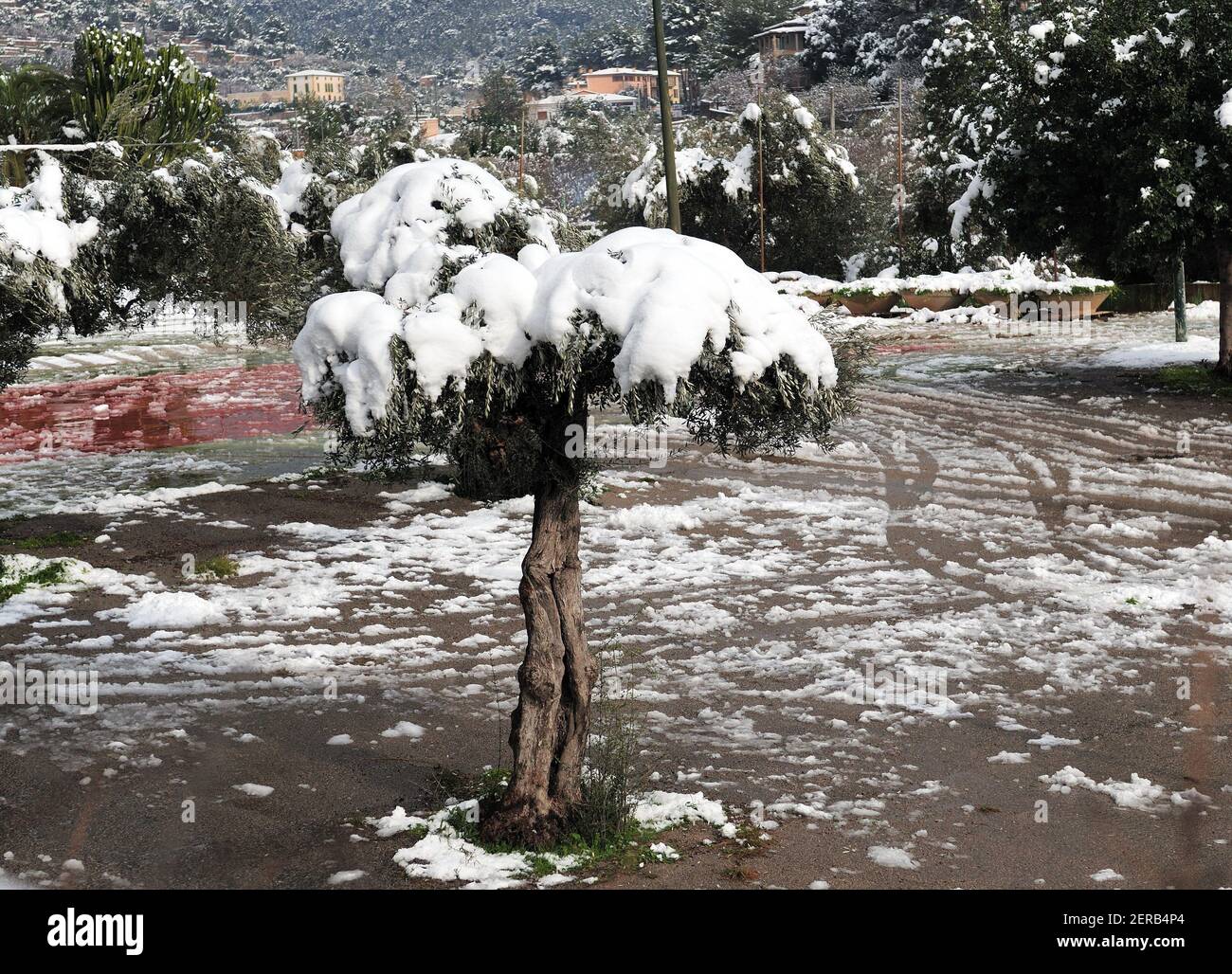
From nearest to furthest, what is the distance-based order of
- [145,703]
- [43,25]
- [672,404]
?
[672,404] < [145,703] < [43,25]

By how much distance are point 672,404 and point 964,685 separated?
153 inches

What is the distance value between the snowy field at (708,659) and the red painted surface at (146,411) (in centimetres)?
293

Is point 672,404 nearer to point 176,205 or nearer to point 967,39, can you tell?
point 176,205

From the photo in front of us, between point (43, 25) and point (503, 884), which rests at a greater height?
point (43, 25)

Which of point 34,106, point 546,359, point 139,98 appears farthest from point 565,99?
point 546,359

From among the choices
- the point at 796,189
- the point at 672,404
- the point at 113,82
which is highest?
the point at 796,189

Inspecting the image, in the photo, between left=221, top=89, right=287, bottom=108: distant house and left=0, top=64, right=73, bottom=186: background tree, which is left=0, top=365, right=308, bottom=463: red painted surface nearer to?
left=0, top=64, right=73, bottom=186: background tree

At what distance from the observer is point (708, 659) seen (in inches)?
357

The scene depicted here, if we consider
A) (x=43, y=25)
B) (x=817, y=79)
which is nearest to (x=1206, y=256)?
(x=817, y=79)

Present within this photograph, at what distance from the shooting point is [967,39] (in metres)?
36.5

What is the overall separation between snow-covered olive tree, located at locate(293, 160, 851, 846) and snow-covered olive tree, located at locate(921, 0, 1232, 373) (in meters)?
15.0

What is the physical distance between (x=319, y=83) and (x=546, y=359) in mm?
158929
